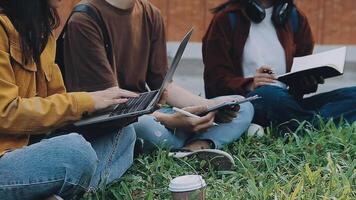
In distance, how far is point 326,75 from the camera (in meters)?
4.18

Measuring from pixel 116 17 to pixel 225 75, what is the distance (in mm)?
893

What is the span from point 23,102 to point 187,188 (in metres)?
0.64

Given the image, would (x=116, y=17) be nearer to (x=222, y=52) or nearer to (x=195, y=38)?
(x=222, y=52)

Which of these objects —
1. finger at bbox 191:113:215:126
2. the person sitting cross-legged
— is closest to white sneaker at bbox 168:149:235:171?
the person sitting cross-legged

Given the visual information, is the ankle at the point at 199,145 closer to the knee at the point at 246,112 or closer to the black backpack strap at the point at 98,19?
the knee at the point at 246,112

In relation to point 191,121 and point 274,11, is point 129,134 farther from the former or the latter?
point 274,11

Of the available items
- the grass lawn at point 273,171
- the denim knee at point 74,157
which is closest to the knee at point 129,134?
the grass lawn at point 273,171

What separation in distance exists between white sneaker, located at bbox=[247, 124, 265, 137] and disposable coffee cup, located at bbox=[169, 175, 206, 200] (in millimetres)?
1152

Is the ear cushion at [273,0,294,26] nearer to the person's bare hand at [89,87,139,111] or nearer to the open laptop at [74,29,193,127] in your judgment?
the open laptop at [74,29,193,127]

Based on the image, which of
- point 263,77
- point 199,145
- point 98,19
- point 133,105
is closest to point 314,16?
point 263,77

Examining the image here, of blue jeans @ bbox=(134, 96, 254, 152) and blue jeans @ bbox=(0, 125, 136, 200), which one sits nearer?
blue jeans @ bbox=(0, 125, 136, 200)

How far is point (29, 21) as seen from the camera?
9.70 feet

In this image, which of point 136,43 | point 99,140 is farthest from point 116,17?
point 99,140

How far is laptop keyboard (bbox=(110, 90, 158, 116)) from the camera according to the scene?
3.13 m
